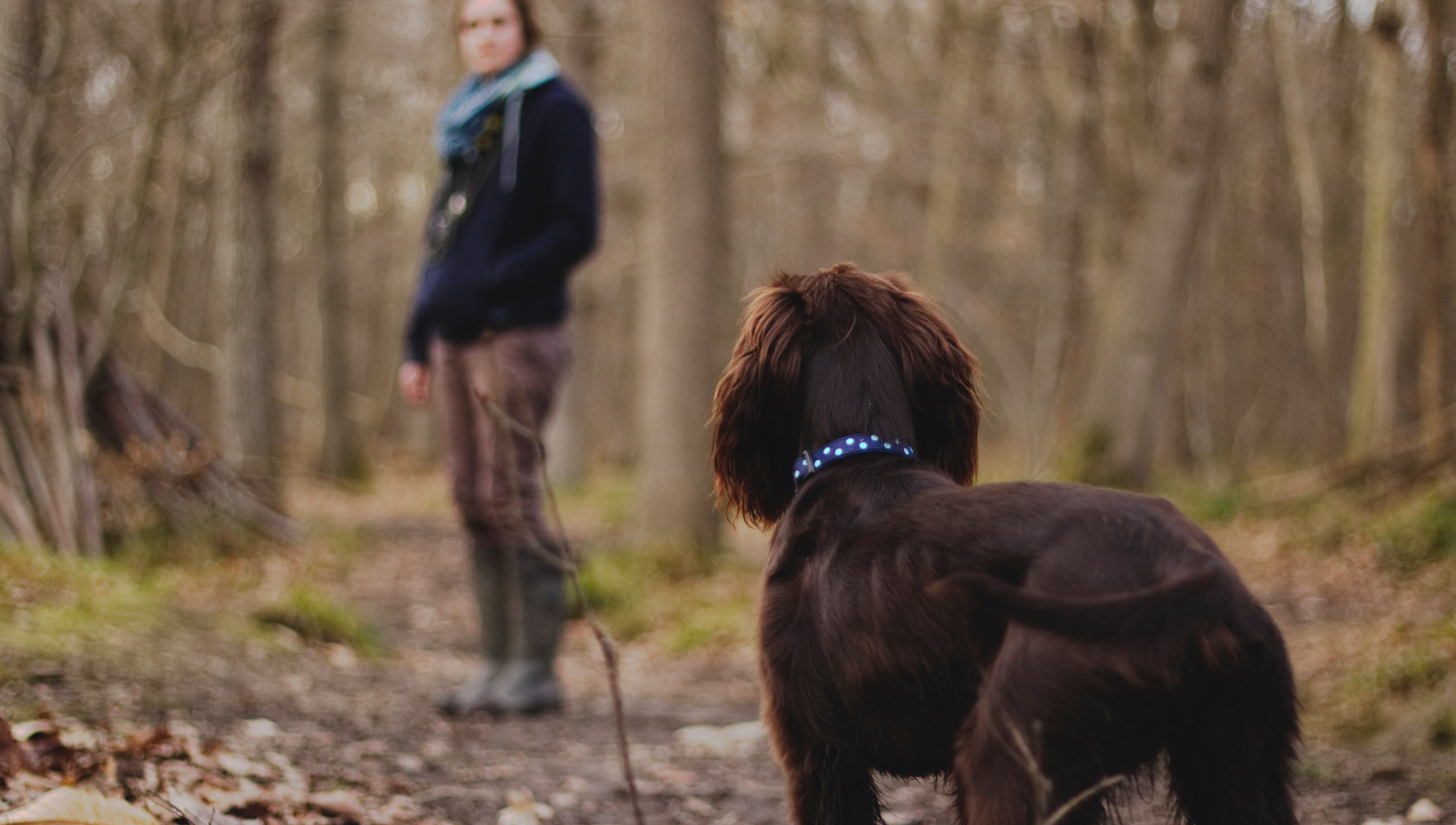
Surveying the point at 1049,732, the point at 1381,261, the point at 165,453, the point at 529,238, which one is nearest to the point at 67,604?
the point at 529,238

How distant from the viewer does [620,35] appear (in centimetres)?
1169

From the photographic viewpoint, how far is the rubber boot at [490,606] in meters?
4.52

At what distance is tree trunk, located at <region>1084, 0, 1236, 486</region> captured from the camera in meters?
9.41

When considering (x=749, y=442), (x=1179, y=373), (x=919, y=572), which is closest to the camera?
(x=919, y=572)

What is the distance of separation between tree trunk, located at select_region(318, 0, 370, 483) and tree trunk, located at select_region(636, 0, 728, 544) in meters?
7.78

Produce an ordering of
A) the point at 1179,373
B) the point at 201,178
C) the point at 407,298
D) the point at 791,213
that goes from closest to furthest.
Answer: the point at 201,178 < the point at 1179,373 < the point at 791,213 < the point at 407,298

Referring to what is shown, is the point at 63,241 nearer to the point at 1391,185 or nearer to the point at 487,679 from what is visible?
the point at 487,679

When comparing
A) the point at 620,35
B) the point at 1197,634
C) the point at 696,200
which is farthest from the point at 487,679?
the point at 620,35

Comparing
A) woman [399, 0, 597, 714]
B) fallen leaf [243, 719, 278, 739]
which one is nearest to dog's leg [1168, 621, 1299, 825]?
fallen leaf [243, 719, 278, 739]

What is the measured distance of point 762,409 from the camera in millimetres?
2420

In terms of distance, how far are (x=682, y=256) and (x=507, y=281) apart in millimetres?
3875

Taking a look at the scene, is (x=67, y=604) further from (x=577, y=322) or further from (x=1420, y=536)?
(x=577, y=322)

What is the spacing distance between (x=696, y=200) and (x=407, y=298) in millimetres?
16014

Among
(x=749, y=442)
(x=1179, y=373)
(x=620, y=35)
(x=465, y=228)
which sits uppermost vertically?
(x=620, y=35)
